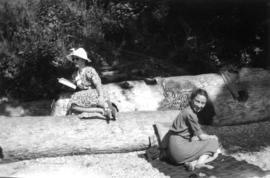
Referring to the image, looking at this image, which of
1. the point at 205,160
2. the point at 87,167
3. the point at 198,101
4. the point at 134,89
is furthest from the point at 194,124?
the point at 134,89

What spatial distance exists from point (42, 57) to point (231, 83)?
13.4 ft

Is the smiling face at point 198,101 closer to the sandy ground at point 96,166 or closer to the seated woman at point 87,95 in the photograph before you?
the sandy ground at point 96,166

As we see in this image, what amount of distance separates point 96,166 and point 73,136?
0.65 meters

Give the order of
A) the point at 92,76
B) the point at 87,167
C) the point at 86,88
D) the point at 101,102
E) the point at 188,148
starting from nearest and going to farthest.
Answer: the point at 188,148, the point at 87,167, the point at 101,102, the point at 92,76, the point at 86,88

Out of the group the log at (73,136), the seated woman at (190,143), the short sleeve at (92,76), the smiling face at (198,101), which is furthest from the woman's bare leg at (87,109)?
the smiling face at (198,101)

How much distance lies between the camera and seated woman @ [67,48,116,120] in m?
7.27

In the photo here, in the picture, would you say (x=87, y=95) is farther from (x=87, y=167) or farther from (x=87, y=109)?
(x=87, y=167)

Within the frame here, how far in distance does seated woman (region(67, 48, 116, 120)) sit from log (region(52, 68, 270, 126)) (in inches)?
32.1

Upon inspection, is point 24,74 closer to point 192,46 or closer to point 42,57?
point 42,57

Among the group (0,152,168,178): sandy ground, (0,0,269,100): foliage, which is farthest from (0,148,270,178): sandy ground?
(0,0,269,100): foliage

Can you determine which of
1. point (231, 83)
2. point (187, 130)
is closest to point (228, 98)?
point (231, 83)

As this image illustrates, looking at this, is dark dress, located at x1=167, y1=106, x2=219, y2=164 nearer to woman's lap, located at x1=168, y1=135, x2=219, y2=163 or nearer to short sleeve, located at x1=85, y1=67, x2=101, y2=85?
woman's lap, located at x1=168, y1=135, x2=219, y2=163

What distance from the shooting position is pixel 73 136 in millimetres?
6777

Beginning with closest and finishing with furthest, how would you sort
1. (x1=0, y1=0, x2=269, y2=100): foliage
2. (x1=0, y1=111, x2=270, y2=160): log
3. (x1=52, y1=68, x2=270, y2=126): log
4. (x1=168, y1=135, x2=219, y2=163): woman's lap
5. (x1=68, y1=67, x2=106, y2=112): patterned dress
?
1. (x1=168, y1=135, x2=219, y2=163): woman's lap
2. (x1=0, y1=111, x2=270, y2=160): log
3. (x1=68, y1=67, x2=106, y2=112): patterned dress
4. (x1=52, y1=68, x2=270, y2=126): log
5. (x1=0, y1=0, x2=269, y2=100): foliage
